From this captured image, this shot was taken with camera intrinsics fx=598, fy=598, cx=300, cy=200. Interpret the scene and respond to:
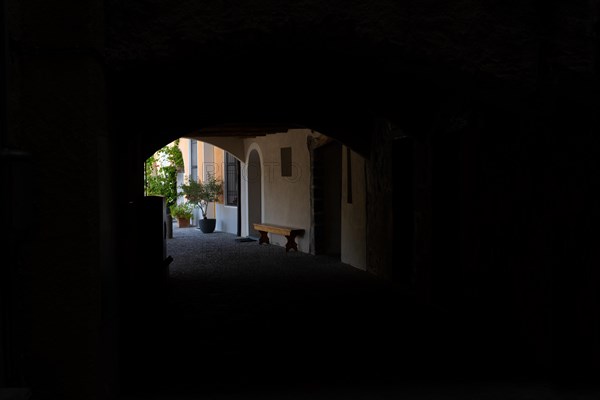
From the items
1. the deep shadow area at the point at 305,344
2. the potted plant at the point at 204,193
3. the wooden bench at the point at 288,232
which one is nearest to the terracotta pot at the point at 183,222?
the potted plant at the point at 204,193

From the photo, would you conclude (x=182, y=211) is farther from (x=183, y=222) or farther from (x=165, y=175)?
(x=165, y=175)

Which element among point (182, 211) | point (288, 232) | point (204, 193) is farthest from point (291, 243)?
point (182, 211)

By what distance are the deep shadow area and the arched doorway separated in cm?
674

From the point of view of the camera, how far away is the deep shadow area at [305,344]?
11.1ft

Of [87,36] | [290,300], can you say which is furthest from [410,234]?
[87,36]

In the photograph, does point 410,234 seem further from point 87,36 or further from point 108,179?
point 87,36

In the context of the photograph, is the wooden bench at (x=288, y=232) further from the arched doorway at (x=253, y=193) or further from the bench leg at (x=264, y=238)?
the arched doorway at (x=253, y=193)

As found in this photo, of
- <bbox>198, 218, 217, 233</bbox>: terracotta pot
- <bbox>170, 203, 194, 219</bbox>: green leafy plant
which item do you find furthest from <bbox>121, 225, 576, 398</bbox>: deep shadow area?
<bbox>170, 203, 194, 219</bbox>: green leafy plant

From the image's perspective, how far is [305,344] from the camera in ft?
13.9

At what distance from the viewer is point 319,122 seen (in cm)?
787

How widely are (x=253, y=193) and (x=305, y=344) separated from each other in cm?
992

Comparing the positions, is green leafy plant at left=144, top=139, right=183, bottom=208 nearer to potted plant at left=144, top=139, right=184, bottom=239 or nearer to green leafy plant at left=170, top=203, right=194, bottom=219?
potted plant at left=144, top=139, right=184, bottom=239

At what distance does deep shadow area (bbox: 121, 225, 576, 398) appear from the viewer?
340 cm

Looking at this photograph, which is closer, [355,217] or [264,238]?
[355,217]
